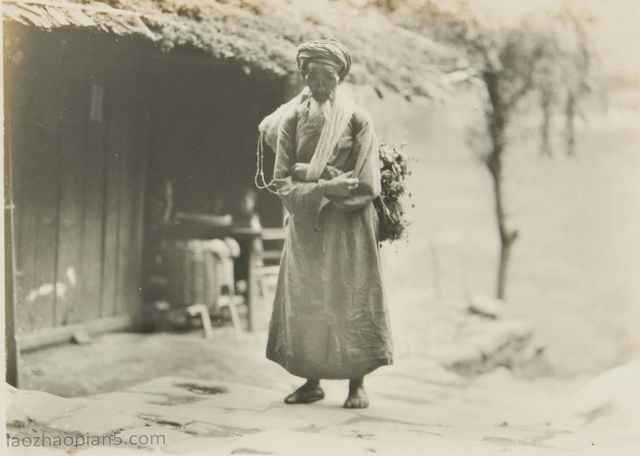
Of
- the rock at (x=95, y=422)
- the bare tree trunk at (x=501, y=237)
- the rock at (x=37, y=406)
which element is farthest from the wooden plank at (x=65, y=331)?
the bare tree trunk at (x=501, y=237)

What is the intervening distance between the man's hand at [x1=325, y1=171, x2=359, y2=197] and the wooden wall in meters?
1.64

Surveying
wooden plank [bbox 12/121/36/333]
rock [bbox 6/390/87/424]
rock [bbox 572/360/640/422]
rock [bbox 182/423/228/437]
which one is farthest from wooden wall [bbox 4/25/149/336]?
rock [bbox 572/360/640/422]

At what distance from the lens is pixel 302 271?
4383 millimetres

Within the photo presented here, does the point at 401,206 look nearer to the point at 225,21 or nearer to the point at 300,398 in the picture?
the point at 300,398

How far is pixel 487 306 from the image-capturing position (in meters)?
5.27

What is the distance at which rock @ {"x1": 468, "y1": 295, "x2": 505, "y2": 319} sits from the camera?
5227 mm

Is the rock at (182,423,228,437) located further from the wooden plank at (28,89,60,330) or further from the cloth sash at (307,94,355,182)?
the wooden plank at (28,89,60,330)

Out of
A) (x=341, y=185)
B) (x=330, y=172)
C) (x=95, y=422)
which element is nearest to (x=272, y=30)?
(x=330, y=172)

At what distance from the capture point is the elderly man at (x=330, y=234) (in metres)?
4.28

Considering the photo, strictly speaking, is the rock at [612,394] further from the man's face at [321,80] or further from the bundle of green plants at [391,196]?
the man's face at [321,80]

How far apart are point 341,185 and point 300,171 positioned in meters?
0.27

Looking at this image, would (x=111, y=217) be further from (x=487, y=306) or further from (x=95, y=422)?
(x=487, y=306)

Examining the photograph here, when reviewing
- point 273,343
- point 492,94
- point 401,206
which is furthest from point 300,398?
point 492,94

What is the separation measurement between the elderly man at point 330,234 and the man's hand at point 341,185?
34 millimetres
